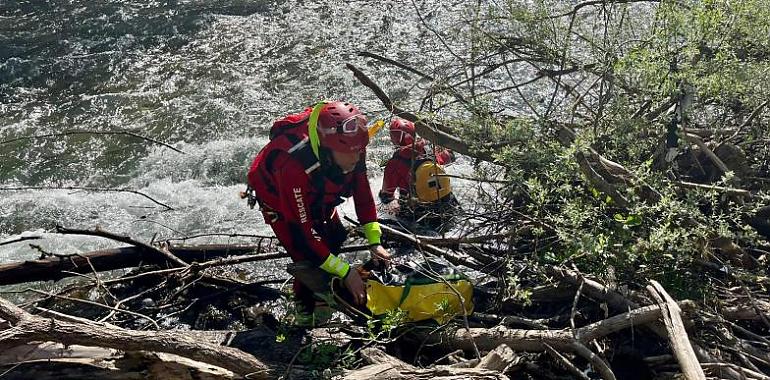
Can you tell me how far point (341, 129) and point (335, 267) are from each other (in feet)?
2.69

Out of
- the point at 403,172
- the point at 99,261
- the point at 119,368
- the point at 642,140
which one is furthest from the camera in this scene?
the point at 403,172

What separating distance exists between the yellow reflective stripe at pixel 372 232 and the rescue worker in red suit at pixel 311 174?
27 mm

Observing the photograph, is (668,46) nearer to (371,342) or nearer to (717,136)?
(717,136)

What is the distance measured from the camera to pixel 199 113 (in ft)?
29.8

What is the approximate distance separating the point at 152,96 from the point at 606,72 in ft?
22.2

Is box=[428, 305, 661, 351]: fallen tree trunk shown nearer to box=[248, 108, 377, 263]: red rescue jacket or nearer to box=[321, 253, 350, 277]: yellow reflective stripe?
box=[321, 253, 350, 277]: yellow reflective stripe

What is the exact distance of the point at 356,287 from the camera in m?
4.16

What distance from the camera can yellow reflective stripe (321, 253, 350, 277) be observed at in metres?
4.19

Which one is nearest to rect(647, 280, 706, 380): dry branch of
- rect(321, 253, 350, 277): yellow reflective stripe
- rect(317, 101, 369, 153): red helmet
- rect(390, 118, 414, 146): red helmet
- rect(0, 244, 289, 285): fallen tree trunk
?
rect(321, 253, 350, 277): yellow reflective stripe

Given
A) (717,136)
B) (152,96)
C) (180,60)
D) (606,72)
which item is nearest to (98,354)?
(606,72)

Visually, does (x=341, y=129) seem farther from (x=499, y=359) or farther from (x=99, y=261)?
(x=99, y=261)

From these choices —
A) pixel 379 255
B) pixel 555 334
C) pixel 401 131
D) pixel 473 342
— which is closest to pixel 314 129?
pixel 379 255

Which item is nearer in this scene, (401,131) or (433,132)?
(433,132)

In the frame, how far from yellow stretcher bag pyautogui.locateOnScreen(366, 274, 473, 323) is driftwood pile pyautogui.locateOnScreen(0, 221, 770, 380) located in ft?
0.33
